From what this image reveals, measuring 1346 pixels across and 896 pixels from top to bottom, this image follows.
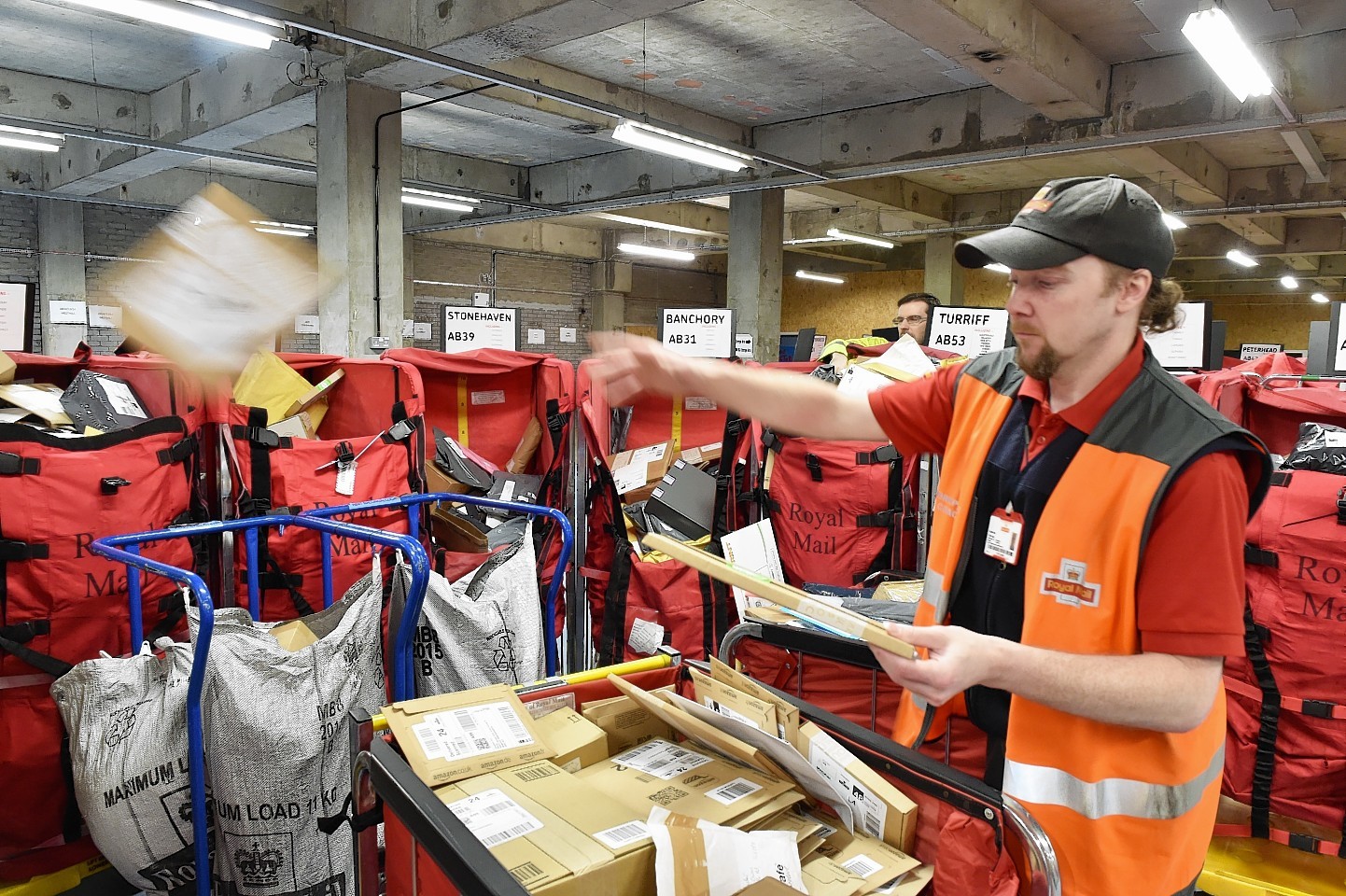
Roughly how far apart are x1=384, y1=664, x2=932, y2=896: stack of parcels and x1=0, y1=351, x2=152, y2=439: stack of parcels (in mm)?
1877

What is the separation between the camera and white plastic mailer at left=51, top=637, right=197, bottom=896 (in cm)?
226

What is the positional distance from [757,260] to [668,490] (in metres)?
7.11

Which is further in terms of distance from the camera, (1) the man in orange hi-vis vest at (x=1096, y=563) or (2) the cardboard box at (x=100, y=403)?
(2) the cardboard box at (x=100, y=403)

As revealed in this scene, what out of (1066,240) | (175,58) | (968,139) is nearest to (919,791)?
(1066,240)

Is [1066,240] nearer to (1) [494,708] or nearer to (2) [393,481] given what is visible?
(1) [494,708]

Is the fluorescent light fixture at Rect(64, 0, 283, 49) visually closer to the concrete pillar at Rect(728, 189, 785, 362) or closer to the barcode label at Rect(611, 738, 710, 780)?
the barcode label at Rect(611, 738, 710, 780)

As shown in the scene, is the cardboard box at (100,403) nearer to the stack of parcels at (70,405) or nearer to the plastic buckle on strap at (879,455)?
the stack of parcels at (70,405)

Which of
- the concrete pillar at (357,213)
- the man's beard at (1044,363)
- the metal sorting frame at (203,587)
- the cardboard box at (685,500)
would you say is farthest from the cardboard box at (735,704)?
the concrete pillar at (357,213)

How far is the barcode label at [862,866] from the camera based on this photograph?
1.31 m

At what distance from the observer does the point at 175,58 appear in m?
7.96

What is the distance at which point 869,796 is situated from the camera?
4.44 feet

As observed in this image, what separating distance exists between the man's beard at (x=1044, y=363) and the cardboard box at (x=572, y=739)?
96 centimetres

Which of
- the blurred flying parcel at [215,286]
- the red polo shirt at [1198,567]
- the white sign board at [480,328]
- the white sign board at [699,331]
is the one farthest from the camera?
the white sign board at [480,328]

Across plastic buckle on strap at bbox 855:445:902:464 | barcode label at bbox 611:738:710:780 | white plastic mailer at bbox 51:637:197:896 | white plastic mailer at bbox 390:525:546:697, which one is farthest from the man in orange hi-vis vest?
plastic buckle on strap at bbox 855:445:902:464
